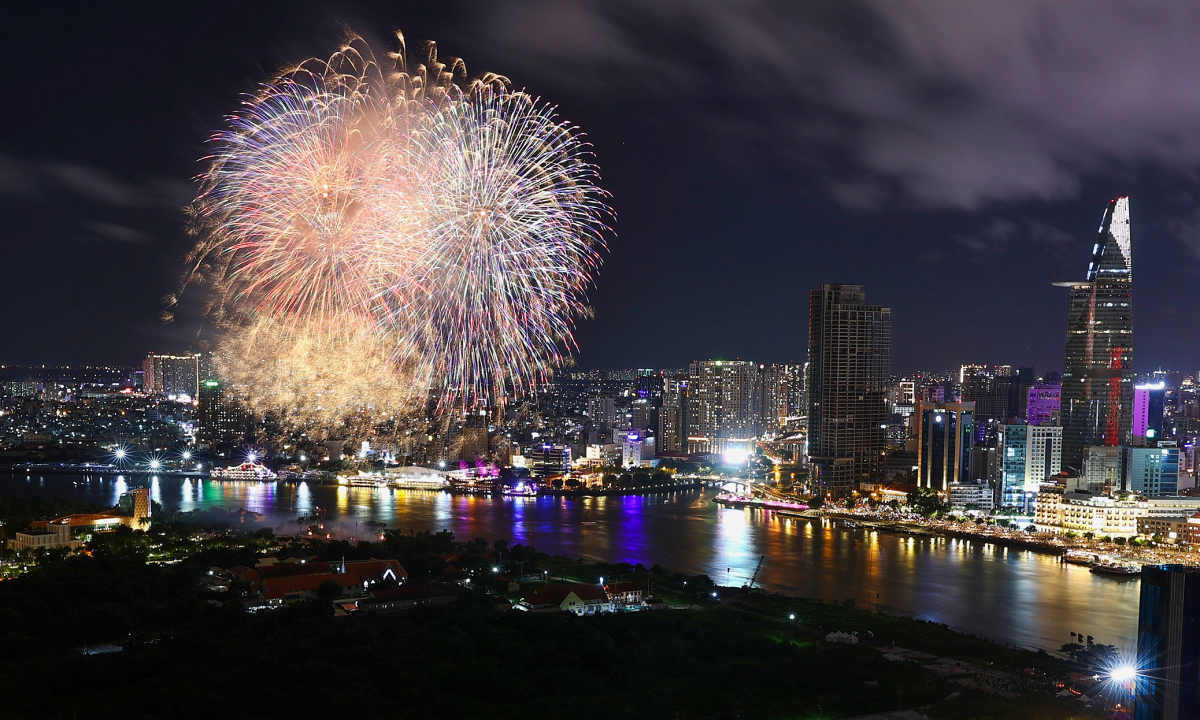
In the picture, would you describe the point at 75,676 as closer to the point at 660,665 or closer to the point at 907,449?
the point at 660,665

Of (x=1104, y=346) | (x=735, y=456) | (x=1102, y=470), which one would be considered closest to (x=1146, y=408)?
(x=1104, y=346)

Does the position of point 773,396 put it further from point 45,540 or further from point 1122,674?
point 1122,674

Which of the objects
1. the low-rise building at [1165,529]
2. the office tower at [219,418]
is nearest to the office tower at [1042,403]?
the low-rise building at [1165,529]

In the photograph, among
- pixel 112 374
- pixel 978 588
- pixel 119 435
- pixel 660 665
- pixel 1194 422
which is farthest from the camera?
pixel 112 374

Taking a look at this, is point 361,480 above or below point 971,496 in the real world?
below

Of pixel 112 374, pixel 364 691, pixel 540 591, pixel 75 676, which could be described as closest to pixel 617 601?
pixel 540 591

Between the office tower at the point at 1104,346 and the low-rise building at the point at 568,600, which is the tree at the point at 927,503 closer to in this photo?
the office tower at the point at 1104,346

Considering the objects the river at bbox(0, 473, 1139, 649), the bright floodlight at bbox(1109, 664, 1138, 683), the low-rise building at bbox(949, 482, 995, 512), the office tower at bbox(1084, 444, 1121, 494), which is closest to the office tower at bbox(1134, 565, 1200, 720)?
the bright floodlight at bbox(1109, 664, 1138, 683)

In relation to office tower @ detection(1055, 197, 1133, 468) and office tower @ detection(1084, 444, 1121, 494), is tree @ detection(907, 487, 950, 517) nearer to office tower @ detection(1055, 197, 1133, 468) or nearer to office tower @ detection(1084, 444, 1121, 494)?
office tower @ detection(1084, 444, 1121, 494)

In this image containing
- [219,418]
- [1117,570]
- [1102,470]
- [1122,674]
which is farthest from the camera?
[219,418]
